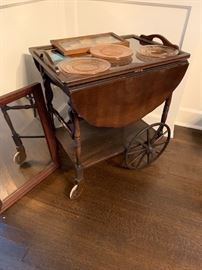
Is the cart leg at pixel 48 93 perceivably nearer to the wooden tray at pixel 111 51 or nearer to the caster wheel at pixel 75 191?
the wooden tray at pixel 111 51

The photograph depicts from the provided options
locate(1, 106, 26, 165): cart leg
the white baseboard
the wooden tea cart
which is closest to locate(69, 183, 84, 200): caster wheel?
the wooden tea cart

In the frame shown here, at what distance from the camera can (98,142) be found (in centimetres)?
157

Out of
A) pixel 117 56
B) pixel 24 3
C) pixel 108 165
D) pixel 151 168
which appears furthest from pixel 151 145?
pixel 24 3

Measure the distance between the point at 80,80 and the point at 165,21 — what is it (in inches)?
37.0

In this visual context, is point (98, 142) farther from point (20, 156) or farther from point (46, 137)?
point (20, 156)

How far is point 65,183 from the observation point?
1.62 meters

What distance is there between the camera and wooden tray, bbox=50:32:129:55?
4.06 feet

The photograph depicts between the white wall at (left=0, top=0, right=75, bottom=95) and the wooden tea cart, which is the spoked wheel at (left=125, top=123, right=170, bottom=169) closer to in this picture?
the wooden tea cart

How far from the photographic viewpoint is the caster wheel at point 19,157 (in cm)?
151

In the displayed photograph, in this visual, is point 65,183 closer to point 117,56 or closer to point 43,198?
point 43,198

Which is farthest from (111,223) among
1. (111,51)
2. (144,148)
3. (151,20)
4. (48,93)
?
(151,20)

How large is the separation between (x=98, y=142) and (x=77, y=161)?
0.84 feet

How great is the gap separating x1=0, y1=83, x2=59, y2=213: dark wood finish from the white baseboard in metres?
1.19

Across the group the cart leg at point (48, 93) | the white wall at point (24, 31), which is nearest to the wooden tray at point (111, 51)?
the cart leg at point (48, 93)
